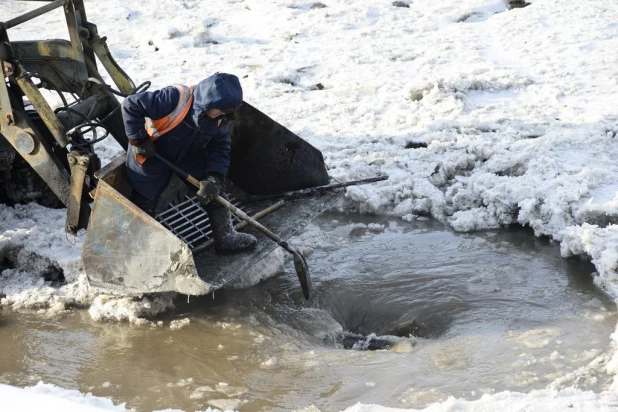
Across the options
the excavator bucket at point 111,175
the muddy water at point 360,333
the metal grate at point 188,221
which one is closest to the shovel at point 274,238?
the excavator bucket at point 111,175

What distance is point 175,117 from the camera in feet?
15.4

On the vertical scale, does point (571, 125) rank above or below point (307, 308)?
above

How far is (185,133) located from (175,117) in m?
0.16

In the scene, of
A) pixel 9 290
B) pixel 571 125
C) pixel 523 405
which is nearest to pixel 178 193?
pixel 9 290

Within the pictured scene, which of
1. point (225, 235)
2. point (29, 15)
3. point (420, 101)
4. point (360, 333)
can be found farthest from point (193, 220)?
point (420, 101)

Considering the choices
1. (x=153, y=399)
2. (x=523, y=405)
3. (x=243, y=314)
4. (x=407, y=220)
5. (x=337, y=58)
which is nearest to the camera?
(x=523, y=405)

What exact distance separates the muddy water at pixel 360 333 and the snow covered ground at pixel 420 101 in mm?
240

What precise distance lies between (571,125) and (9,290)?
508 cm

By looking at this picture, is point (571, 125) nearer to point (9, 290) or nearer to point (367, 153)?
point (367, 153)

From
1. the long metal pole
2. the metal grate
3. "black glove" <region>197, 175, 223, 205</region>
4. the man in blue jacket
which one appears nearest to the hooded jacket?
the man in blue jacket

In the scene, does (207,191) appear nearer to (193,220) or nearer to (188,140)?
(188,140)

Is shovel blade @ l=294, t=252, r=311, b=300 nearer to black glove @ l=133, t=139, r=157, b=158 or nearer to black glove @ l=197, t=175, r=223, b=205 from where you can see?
black glove @ l=197, t=175, r=223, b=205

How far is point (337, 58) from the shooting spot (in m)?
9.38

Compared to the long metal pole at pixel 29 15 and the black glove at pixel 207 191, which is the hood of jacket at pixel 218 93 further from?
the long metal pole at pixel 29 15
